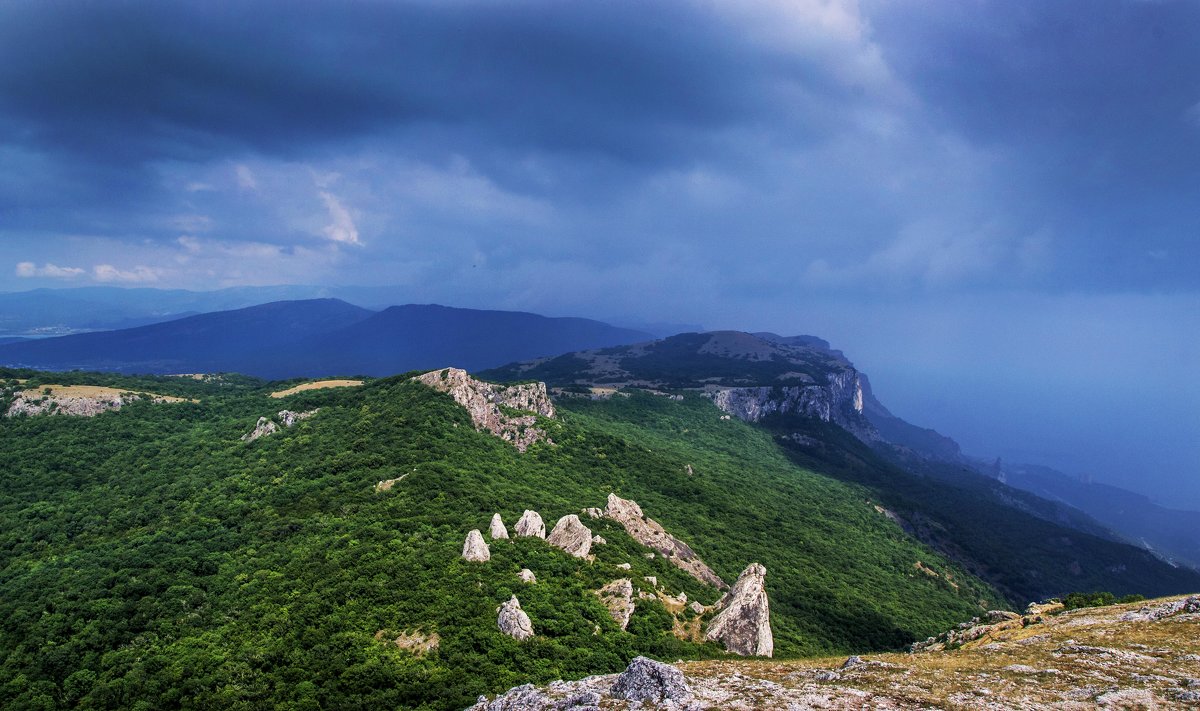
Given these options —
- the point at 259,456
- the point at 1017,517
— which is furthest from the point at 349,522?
the point at 1017,517

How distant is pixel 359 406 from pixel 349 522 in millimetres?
43809

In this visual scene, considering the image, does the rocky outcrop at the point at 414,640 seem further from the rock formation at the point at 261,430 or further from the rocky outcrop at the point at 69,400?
the rocky outcrop at the point at 69,400

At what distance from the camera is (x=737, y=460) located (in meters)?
151

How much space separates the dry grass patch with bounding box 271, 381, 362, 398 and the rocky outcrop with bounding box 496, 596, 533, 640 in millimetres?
82970

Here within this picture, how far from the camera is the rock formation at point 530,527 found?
172ft

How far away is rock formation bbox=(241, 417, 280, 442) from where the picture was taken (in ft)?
262

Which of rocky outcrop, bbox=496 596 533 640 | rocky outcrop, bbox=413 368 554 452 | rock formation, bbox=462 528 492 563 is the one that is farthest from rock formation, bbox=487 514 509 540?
rocky outcrop, bbox=413 368 554 452

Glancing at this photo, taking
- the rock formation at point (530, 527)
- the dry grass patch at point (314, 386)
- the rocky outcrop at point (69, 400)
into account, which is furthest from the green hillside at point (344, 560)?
the dry grass patch at point (314, 386)

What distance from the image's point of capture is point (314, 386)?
112312mm

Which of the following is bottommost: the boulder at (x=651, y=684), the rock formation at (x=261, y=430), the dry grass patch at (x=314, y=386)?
the rock formation at (x=261, y=430)

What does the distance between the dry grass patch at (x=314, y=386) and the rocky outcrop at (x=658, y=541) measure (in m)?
70.2

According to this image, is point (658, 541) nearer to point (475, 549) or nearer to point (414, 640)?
point (475, 549)

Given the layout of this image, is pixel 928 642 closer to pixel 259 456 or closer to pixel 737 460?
pixel 259 456

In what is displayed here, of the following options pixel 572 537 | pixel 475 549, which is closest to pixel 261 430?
pixel 475 549
